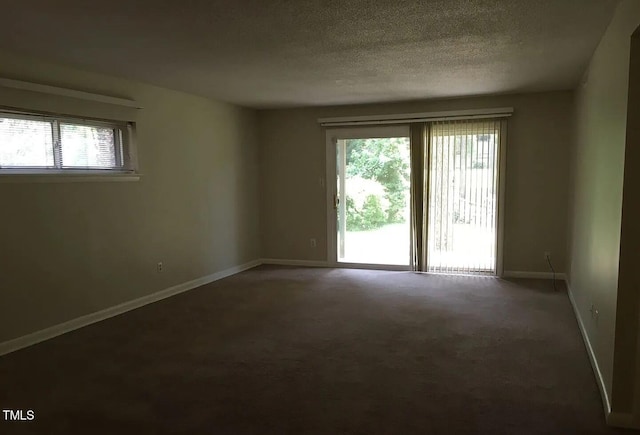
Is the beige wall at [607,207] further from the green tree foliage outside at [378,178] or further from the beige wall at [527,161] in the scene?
the green tree foliage outside at [378,178]

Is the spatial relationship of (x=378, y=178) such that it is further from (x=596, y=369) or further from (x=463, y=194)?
(x=596, y=369)

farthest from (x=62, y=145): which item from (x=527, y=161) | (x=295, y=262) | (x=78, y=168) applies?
(x=527, y=161)

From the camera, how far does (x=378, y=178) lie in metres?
6.44

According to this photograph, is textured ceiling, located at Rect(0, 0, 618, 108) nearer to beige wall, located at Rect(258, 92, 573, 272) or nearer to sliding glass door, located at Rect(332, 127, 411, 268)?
beige wall, located at Rect(258, 92, 573, 272)

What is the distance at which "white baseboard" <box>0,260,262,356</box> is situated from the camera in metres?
3.56

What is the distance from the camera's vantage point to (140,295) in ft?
15.5

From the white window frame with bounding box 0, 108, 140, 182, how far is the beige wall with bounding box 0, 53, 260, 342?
7 cm

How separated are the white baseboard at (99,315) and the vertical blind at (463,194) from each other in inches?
113

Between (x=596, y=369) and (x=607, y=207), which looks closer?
(x=607, y=207)

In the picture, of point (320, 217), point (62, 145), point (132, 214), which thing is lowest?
point (320, 217)

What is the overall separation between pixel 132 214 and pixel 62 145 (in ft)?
3.02

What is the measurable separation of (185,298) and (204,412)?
2.51m

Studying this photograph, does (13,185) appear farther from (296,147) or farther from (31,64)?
(296,147)

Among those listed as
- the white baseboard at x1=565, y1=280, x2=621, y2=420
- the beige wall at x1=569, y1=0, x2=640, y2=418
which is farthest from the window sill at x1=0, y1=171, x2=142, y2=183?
the white baseboard at x1=565, y1=280, x2=621, y2=420
